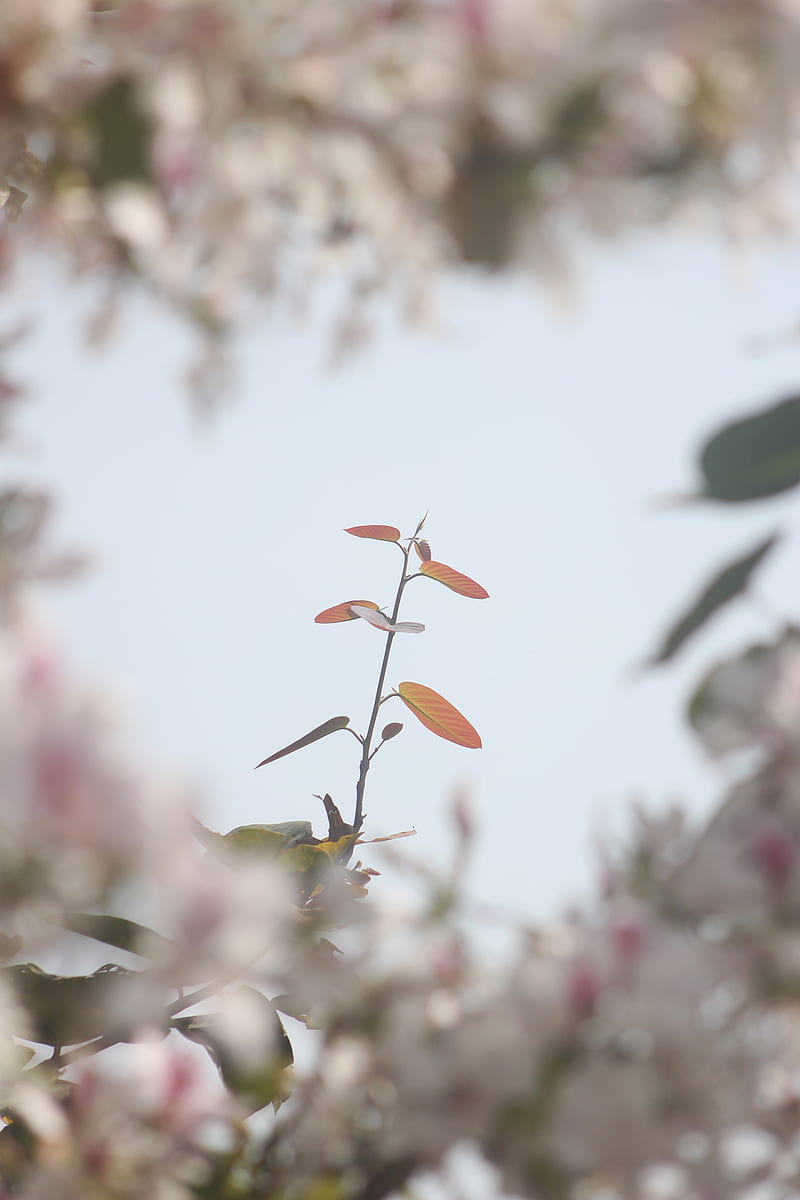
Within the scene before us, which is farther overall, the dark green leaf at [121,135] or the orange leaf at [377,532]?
the orange leaf at [377,532]

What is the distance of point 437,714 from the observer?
876 mm

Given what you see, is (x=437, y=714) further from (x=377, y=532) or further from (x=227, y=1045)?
(x=227, y=1045)

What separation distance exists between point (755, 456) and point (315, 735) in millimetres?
493

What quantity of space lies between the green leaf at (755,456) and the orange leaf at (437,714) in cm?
42

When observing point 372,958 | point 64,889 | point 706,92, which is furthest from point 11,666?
point 706,92

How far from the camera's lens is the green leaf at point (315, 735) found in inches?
33.8

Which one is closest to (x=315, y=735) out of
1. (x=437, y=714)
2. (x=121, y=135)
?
(x=437, y=714)

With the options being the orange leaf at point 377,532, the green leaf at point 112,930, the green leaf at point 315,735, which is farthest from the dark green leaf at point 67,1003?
the orange leaf at point 377,532

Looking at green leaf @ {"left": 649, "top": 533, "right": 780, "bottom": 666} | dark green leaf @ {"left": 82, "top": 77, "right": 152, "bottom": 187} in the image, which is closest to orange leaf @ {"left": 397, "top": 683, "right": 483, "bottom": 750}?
green leaf @ {"left": 649, "top": 533, "right": 780, "bottom": 666}

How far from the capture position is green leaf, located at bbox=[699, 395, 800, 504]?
0.47m

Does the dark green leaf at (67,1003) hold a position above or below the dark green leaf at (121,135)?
below

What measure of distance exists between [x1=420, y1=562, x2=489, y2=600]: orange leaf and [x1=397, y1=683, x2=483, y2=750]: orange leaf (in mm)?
115

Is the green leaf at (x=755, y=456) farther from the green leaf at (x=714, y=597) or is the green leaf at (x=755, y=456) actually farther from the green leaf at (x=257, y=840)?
the green leaf at (x=257, y=840)

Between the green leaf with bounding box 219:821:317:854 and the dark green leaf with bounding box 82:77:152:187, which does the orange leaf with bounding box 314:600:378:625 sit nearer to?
the green leaf with bounding box 219:821:317:854
